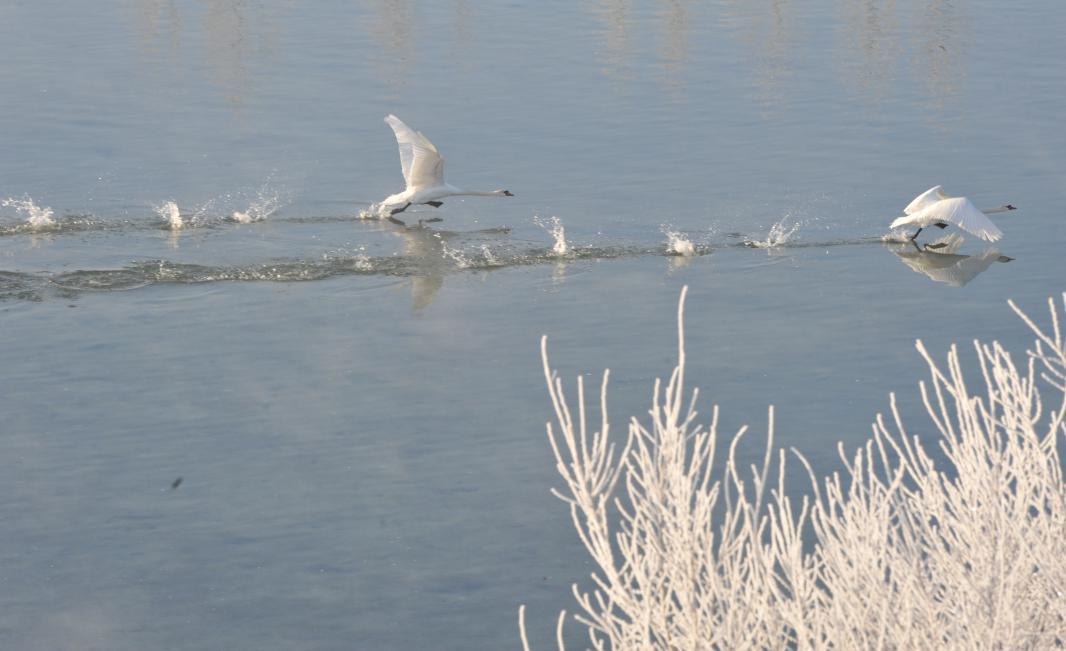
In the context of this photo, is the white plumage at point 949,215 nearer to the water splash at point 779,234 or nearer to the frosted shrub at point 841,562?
the water splash at point 779,234

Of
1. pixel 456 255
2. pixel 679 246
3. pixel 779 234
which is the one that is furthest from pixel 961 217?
pixel 456 255

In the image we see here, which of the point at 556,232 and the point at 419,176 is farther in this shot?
the point at 419,176

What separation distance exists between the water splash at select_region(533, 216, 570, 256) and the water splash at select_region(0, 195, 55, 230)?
5463mm

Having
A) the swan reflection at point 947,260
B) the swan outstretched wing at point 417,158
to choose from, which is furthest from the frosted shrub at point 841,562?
the swan outstretched wing at point 417,158

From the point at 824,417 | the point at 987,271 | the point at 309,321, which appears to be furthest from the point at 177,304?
the point at 987,271

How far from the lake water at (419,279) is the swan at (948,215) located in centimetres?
40

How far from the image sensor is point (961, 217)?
19203mm

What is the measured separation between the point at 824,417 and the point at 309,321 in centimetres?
523

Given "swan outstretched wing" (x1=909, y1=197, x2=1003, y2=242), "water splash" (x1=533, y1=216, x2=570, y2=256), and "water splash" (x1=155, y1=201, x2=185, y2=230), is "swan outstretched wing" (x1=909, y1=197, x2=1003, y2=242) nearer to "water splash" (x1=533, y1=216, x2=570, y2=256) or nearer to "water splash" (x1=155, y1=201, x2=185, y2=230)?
"water splash" (x1=533, y1=216, x2=570, y2=256)

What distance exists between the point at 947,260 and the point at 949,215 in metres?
0.69

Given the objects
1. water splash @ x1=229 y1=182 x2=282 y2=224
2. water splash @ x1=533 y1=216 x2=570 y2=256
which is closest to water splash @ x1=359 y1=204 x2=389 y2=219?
water splash @ x1=229 y1=182 x2=282 y2=224

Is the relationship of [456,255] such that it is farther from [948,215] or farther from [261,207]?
[948,215]

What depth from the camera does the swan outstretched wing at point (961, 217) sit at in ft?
63.0

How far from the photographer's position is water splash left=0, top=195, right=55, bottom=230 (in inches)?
754
